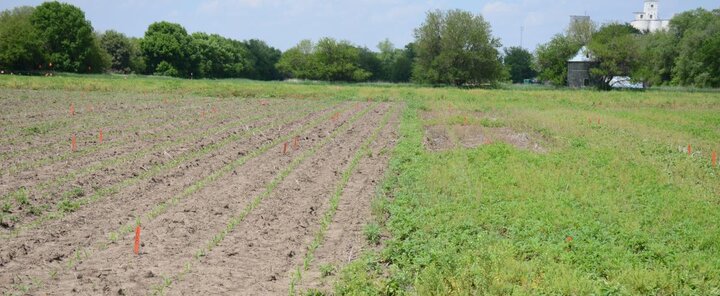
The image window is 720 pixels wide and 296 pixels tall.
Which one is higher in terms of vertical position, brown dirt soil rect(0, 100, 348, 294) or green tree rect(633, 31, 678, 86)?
green tree rect(633, 31, 678, 86)

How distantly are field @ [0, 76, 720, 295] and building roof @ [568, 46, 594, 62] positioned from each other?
187 ft

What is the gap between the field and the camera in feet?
25.4

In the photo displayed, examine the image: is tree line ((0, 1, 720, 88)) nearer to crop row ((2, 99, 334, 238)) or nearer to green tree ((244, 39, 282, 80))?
green tree ((244, 39, 282, 80))

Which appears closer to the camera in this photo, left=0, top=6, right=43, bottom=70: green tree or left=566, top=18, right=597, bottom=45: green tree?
left=0, top=6, right=43, bottom=70: green tree

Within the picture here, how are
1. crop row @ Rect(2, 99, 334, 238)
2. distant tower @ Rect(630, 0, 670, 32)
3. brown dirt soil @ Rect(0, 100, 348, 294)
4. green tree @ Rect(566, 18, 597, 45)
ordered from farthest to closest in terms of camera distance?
1. distant tower @ Rect(630, 0, 670, 32)
2. green tree @ Rect(566, 18, 597, 45)
3. crop row @ Rect(2, 99, 334, 238)
4. brown dirt soil @ Rect(0, 100, 348, 294)

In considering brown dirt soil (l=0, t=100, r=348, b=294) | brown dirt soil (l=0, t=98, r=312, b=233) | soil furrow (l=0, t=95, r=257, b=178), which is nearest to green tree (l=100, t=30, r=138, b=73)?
soil furrow (l=0, t=95, r=257, b=178)

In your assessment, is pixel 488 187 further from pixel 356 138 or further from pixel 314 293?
pixel 356 138

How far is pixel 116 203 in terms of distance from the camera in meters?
11.4

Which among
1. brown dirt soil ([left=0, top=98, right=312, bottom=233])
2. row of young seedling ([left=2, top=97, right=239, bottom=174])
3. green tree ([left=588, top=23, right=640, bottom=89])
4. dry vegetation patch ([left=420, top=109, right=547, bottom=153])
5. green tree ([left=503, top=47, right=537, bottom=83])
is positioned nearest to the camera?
brown dirt soil ([left=0, top=98, right=312, bottom=233])

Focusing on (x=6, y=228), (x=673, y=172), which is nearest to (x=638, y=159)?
(x=673, y=172)

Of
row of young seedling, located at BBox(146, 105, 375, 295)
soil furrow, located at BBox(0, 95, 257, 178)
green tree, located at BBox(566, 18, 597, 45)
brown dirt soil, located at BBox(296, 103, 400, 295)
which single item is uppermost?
green tree, located at BBox(566, 18, 597, 45)

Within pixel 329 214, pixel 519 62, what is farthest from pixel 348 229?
pixel 519 62

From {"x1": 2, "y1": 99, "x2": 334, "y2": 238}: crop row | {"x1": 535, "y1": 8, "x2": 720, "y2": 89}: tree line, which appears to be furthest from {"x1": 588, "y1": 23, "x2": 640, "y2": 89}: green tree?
{"x1": 2, "y1": 99, "x2": 334, "y2": 238}: crop row

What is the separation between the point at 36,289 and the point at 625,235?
26.9 feet
